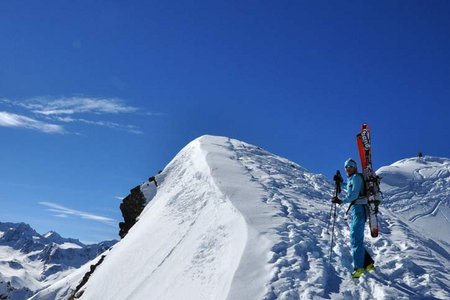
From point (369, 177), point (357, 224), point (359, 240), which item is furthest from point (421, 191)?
point (359, 240)

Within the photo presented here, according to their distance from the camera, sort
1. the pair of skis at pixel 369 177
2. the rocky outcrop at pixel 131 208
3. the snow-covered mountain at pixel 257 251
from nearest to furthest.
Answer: the snow-covered mountain at pixel 257 251, the pair of skis at pixel 369 177, the rocky outcrop at pixel 131 208

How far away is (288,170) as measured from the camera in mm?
22625

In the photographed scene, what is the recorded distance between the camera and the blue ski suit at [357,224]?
9711 mm

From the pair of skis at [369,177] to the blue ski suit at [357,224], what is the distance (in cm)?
27

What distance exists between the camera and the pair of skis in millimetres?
10461

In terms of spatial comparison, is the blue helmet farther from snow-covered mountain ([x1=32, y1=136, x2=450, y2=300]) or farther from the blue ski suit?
snow-covered mountain ([x1=32, y1=136, x2=450, y2=300])

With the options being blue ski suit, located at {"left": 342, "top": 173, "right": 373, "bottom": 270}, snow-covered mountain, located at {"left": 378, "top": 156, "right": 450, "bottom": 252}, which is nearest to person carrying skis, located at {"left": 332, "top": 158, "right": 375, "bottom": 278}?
blue ski suit, located at {"left": 342, "top": 173, "right": 373, "bottom": 270}

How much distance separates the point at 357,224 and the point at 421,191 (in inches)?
1796

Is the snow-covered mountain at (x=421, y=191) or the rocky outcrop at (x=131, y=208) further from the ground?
the snow-covered mountain at (x=421, y=191)

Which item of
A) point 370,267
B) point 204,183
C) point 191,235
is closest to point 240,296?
point 370,267

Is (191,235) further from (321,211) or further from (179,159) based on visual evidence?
(179,159)

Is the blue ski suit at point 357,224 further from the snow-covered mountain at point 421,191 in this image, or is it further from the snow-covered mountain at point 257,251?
the snow-covered mountain at point 421,191

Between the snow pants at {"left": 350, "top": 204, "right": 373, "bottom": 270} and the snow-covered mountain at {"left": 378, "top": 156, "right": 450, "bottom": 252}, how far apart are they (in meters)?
30.8

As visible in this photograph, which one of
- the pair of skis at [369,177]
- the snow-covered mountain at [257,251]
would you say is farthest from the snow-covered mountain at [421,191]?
the pair of skis at [369,177]
